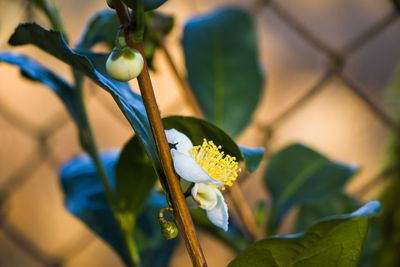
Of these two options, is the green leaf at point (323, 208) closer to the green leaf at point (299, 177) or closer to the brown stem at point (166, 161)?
the green leaf at point (299, 177)

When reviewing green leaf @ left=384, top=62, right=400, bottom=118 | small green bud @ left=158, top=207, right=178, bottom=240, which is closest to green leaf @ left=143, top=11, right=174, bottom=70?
small green bud @ left=158, top=207, right=178, bottom=240

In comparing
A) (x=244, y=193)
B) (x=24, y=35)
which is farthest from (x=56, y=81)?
(x=244, y=193)

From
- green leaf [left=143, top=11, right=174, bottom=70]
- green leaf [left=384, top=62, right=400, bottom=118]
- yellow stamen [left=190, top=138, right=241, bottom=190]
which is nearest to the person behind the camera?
yellow stamen [left=190, top=138, right=241, bottom=190]

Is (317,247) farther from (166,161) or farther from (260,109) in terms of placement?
(260,109)

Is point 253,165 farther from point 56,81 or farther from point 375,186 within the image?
point 375,186

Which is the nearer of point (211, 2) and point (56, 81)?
point (56, 81)

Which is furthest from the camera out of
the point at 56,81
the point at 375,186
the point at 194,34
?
the point at 375,186

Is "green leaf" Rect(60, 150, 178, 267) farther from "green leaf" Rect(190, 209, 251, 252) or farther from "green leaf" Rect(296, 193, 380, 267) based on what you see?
"green leaf" Rect(296, 193, 380, 267)
